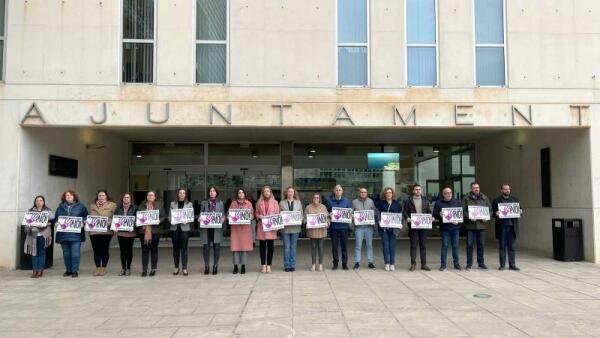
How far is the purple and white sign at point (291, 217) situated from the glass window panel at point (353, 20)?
15.0ft

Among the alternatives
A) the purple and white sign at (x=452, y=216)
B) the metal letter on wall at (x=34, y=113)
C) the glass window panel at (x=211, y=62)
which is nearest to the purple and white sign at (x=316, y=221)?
the purple and white sign at (x=452, y=216)

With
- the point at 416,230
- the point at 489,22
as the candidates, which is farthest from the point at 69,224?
the point at 489,22

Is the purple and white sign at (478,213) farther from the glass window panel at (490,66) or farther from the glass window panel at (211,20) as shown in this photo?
the glass window panel at (211,20)

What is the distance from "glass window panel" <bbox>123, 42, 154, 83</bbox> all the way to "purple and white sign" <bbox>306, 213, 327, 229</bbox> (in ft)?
16.4

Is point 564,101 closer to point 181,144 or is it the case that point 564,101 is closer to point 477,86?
point 477,86

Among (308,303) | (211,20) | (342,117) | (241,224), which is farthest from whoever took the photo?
(211,20)

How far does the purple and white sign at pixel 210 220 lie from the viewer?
1052 centimetres

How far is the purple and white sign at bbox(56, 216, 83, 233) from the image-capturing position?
10.3 m

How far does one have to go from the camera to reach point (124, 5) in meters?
12.2

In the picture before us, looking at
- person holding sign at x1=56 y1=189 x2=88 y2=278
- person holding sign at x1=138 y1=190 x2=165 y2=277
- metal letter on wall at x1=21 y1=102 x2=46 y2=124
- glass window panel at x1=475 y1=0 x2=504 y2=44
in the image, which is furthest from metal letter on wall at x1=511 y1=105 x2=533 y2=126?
metal letter on wall at x1=21 y1=102 x2=46 y2=124

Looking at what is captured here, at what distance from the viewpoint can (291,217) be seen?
10.7 meters

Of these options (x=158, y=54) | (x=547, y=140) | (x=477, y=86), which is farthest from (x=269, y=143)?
(x=547, y=140)

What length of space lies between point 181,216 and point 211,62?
4009 mm

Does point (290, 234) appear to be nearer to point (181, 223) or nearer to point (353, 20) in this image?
point (181, 223)
